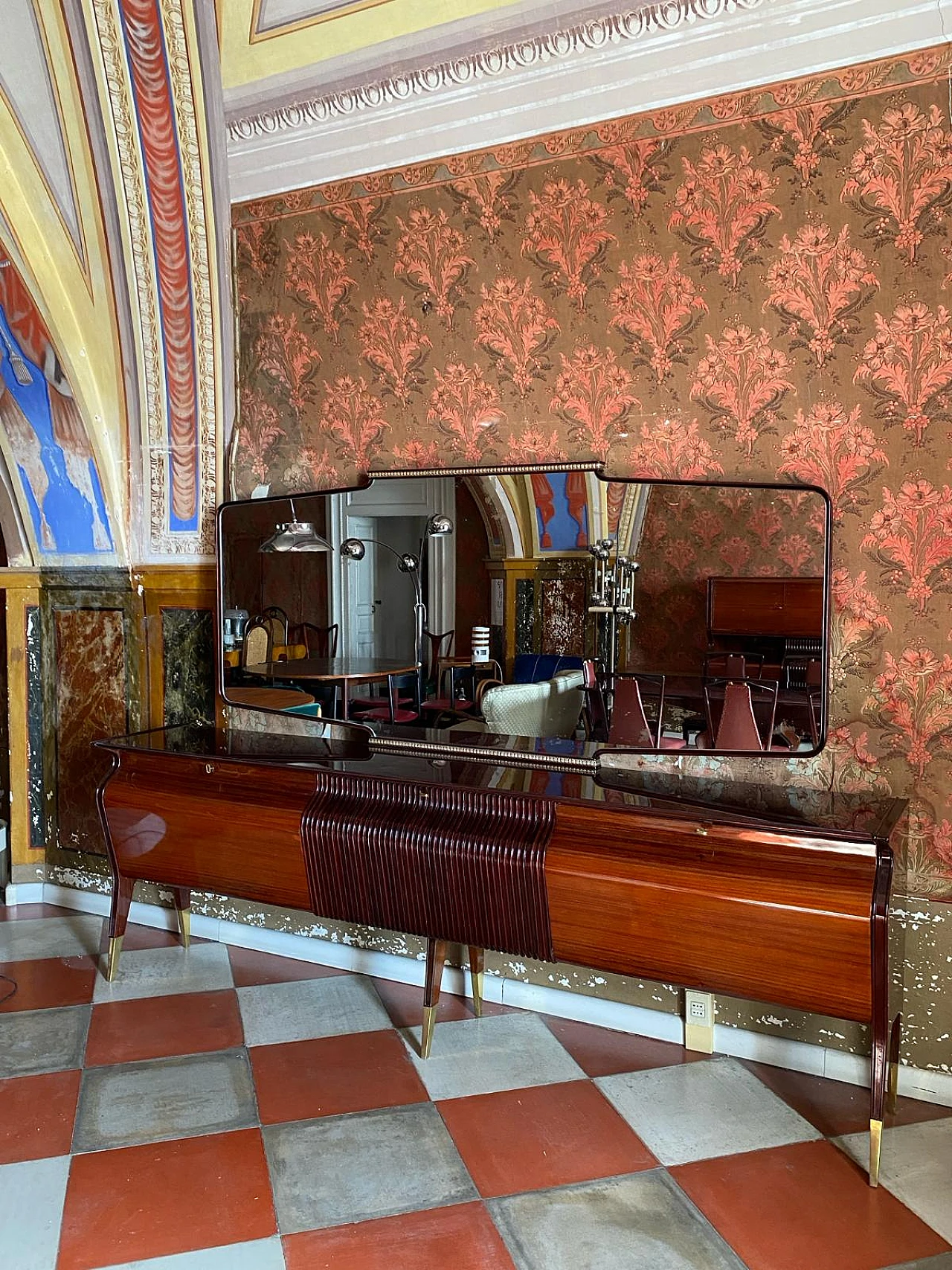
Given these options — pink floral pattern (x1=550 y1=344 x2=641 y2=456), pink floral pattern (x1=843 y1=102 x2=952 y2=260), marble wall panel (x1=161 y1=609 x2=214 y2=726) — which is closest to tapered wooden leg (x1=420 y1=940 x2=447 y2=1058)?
marble wall panel (x1=161 y1=609 x2=214 y2=726)

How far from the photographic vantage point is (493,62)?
309 cm

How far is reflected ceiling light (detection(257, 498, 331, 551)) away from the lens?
3.70m

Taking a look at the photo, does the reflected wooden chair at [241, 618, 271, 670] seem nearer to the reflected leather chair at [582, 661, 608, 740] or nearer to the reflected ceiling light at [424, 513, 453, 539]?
the reflected ceiling light at [424, 513, 453, 539]

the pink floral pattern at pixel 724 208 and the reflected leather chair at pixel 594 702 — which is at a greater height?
the pink floral pattern at pixel 724 208

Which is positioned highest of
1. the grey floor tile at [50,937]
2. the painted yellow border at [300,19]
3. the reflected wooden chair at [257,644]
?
the painted yellow border at [300,19]

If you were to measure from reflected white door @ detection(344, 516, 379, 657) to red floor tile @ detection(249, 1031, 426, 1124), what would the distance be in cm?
136

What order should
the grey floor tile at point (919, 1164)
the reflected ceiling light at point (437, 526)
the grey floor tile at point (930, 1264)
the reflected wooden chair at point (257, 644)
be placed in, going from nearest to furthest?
the grey floor tile at point (930, 1264) → the grey floor tile at point (919, 1164) → the reflected ceiling light at point (437, 526) → the reflected wooden chair at point (257, 644)

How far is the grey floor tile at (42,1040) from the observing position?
10.3 feet

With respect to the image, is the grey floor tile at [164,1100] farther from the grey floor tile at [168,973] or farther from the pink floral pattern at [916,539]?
the pink floral pattern at [916,539]

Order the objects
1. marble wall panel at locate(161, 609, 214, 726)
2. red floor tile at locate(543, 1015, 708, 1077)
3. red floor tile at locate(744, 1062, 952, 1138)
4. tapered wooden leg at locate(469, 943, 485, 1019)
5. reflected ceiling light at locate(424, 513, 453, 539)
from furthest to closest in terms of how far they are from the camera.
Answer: marble wall panel at locate(161, 609, 214, 726), tapered wooden leg at locate(469, 943, 485, 1019), reflected ceiling light at locate(424, 513, 453, 539), red floor tile at locate(543, 1015, 708, 1077), red floor tile at locate(744, 1062, 952, 1138)

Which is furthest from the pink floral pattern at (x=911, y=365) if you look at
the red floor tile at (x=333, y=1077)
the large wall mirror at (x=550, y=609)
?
the red floor tile at (x=333, y=1077)

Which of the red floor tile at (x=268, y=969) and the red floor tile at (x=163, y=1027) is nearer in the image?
the red floor tile at (x=163, y=1027)

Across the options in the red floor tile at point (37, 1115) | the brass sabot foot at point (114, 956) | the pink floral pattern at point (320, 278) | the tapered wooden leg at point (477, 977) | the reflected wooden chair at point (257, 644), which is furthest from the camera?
the reflected wooden chair at point (257, 644)

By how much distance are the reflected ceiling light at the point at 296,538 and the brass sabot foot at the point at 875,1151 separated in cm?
256
